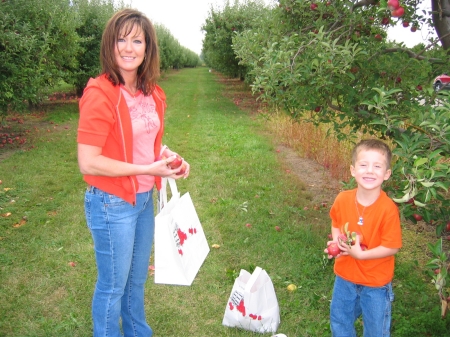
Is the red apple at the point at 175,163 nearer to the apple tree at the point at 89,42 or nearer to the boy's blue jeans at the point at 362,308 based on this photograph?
the boy's blue jeans at the point at 362,308

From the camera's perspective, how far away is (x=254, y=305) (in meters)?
2.85

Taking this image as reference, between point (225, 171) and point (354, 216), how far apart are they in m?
4.73

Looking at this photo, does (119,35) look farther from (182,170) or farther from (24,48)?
(24,48)

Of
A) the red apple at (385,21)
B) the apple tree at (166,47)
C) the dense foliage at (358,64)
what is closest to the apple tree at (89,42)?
the apple tree at (166,47)

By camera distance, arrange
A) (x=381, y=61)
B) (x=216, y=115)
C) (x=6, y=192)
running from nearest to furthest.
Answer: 1. (x=381, y=61)
2. (x=6, y=192)
3. (x=216, y=115)

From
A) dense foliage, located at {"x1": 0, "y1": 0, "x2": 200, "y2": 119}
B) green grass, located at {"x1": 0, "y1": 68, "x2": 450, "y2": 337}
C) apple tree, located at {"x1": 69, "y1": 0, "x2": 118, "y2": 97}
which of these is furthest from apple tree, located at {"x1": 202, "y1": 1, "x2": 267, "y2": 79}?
green grass, located at {"x1": 0, "y1": 68, "x2": 450, "y2": 337}

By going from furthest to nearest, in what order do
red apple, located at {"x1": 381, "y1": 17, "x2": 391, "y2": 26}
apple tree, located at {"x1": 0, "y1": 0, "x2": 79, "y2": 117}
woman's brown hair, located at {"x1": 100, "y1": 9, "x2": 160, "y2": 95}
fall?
1. apple tree, located at {"x1": 0, "y1": 0, "x2": 79, "y2": 117}
2. red apple, located at {"x1": 381, "y1": 17, "x2": 391, "y2": 26}
3. woman's brown hair, located at {"x1": 100, "y1": 9, "x2": 160, "y2": 95}

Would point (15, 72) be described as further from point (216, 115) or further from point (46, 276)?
point (216, 115)

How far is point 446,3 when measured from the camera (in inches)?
134

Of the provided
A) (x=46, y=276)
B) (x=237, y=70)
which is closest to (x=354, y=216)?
(x=46, y=276)

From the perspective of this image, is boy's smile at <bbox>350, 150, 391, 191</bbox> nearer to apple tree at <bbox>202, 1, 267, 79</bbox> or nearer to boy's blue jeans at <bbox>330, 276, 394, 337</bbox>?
boy's blue jeans at <bbox>330, 276, 394, 337</bbox>

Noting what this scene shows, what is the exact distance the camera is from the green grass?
3.14 m

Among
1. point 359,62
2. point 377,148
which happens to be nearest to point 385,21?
point 359,62

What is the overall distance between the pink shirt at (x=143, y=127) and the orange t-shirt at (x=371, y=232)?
1.09 meters
